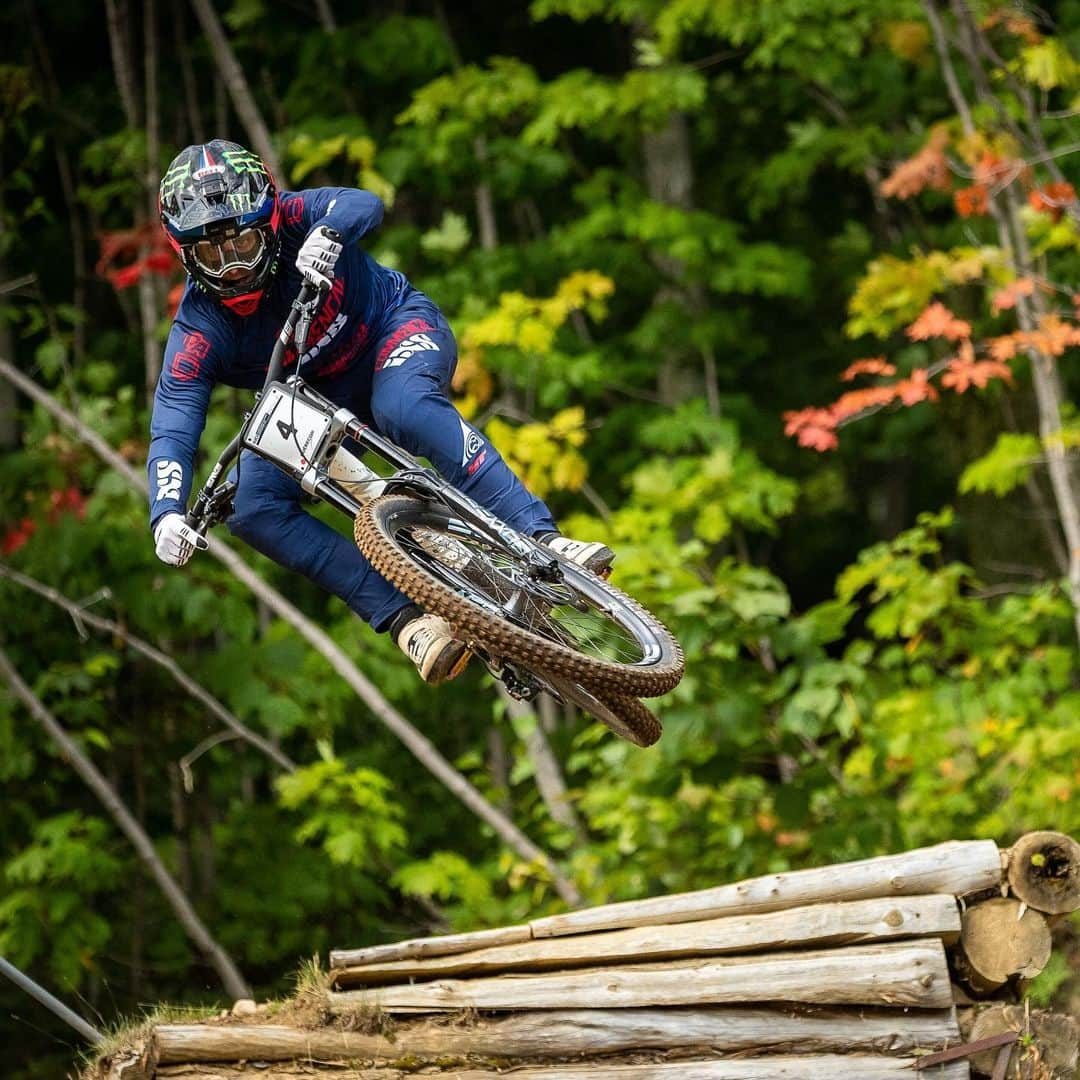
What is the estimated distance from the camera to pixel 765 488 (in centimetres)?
1166

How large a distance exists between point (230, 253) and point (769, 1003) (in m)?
3.23

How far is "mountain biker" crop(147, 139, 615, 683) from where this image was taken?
5941 mm

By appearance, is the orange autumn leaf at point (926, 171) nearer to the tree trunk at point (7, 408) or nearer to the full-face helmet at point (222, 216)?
the full-face helmet at point (222, 216)

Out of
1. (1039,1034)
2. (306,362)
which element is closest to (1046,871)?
(1039,1034)

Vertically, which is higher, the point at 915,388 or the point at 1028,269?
the point at 1028,269

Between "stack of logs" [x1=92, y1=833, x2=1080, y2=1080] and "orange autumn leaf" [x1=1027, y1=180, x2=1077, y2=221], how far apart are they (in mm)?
4682

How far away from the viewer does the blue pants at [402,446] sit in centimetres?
627

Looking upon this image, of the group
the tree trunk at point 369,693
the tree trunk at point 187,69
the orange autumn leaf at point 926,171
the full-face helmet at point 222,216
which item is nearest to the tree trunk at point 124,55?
the tree trunk at point 187,69

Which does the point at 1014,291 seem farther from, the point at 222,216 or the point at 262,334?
the point at 222,216

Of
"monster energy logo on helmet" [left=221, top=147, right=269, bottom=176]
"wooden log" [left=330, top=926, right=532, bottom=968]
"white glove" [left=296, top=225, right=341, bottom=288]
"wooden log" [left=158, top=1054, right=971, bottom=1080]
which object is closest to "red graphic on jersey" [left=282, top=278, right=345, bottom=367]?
"white glove" [left=296, top=225, right=341, bottom=288]

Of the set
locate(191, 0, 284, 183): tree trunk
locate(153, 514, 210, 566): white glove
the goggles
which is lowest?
locate(153, 514, 210, 566): white glove

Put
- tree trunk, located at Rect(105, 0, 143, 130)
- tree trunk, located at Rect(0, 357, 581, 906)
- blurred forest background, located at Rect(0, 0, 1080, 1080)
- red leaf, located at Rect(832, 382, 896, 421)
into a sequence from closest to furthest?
red leaf, located at Rect(832, 382, 896, 421)
blurred forest background, located at Rect(0, 0, 1080, 1080)
tree trunk, located at Rect(0, 357, 581, 906)
tree trunk, located at Rect(105, 0, 143, 130)

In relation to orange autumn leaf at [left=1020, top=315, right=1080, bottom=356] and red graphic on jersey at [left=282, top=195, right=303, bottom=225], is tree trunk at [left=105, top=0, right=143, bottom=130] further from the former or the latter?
red graphic on jersey at [left=282, top=195, right=303, bottom=225]

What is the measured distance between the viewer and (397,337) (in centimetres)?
642
